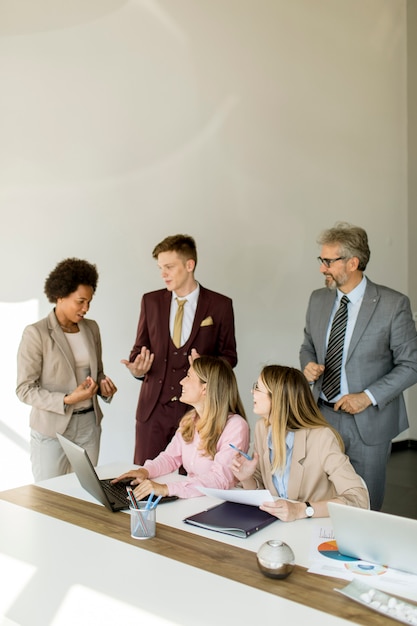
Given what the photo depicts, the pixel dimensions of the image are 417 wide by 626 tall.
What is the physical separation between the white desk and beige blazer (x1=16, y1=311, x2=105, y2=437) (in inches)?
39.9

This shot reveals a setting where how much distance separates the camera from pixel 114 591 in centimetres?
171

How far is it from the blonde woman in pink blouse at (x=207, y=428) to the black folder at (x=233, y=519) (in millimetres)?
417

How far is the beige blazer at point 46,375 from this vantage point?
3.25m

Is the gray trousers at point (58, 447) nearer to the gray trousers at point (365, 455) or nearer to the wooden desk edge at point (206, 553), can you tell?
the wooden desk edge at point (206, 553)

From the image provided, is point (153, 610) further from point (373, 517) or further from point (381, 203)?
point (381, 203)

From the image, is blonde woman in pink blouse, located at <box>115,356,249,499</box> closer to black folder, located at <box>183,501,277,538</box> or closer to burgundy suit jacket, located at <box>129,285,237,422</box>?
black folder, located at <box>183,501,277,538</box>

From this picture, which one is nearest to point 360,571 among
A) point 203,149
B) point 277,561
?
point 277,561

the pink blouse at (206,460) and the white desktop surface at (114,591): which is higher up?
the pink blouse at (206,460)

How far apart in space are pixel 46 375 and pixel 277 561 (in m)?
1.95

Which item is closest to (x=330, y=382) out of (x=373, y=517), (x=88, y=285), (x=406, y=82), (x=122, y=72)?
(x=88, y=285)

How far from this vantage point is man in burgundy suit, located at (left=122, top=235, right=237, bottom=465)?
359 centimetres

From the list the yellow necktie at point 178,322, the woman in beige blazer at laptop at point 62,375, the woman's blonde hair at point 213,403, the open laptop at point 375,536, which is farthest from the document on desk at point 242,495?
the yellow necktie at point 178,322

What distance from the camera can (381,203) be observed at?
22.4ft

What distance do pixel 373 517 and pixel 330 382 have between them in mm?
1725
